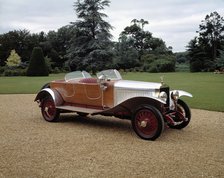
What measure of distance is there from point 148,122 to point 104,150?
3.73 ft

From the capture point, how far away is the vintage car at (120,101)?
599cm

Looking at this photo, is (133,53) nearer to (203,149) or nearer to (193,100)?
(193,100)

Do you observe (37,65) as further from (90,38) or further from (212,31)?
(212,31)

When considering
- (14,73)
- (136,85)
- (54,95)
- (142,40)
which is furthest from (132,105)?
(142,40)

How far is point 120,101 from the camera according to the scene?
658 centimetres

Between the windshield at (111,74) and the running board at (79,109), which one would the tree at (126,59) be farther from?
the windshield at (111,74)

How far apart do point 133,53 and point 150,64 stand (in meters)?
5.39

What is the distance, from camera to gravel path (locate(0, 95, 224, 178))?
4.27m

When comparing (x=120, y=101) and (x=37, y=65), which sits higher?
(x=37, y=65)

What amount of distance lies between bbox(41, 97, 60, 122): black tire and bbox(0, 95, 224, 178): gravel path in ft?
0.58

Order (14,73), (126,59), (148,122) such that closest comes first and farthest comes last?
1. (148,122)
2. (14,73)
3. (126,59)

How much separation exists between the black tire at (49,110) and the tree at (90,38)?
92.7 feet

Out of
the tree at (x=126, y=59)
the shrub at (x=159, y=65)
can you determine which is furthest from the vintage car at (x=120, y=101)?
the tree at (x=126, y=59)

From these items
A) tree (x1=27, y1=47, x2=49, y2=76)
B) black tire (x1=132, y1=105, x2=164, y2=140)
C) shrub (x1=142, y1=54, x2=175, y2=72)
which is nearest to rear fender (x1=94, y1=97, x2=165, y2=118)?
black tire (x1=132, y1=105, x2=164, y2=140)
